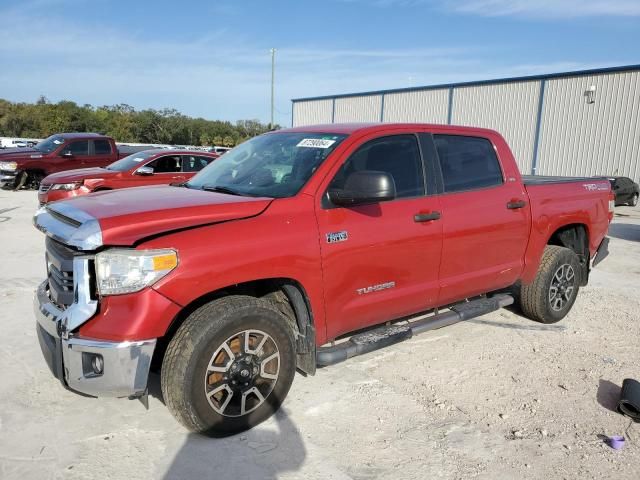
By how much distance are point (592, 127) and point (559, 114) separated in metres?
1.60

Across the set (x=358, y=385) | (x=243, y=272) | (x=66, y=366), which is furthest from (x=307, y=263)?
(x=66, y=366)

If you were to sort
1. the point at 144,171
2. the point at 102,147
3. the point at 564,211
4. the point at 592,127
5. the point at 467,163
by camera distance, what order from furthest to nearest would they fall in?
1. the point at 592,127
2. the point at 102,147
3. the point at 144,171
4. the point at 564,211
5. the point at 467,163

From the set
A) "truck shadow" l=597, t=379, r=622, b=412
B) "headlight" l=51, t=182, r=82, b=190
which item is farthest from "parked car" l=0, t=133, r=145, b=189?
"truck shadow" l=597, t=379, r=622, b=412

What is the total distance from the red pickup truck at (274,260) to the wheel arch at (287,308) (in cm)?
1

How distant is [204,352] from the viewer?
114 inches

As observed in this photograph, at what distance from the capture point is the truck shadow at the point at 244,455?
2834 millimetres

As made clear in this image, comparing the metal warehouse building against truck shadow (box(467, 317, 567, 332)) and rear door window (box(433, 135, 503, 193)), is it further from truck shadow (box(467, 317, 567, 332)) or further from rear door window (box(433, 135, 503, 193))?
rear door window (box(433, 135, 503, 193))

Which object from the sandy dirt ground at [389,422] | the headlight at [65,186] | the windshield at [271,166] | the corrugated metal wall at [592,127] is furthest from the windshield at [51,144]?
the corrugated metal wall at [592,127]

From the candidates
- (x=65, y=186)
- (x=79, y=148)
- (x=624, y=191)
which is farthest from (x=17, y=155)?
(x=624, y=191)

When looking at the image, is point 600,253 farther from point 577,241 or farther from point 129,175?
point 129,175

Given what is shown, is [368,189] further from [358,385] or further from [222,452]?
[222,452]

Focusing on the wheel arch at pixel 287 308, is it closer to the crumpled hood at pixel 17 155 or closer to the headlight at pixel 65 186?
the headlight at pixel 65 186

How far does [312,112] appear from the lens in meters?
37.2

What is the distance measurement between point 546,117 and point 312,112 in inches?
Result: 710
